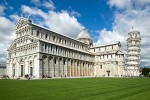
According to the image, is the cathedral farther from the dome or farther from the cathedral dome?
the dome

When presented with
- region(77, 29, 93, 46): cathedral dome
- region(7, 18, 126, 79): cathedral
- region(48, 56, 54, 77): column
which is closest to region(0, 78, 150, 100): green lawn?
region(7, 18, 126, 79): cathedral

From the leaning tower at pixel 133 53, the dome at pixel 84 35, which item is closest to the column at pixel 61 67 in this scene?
the dome at pixel 84 35

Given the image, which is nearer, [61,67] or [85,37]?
Answer: [61,67]

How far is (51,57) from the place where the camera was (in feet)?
187

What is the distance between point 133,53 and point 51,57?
54.3 m

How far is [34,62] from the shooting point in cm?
5403

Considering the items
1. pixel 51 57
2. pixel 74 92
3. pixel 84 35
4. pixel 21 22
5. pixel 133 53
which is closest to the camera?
pixel 74 92

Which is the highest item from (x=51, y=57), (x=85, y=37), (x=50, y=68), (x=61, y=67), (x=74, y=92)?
(x=85, y=37)

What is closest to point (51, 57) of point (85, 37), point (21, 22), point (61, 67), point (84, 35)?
point (61, 67)

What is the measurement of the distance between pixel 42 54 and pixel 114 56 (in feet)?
129

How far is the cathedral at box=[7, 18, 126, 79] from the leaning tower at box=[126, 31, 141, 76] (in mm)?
10632

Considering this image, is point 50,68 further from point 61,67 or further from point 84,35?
point 84,35

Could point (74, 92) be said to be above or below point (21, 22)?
below

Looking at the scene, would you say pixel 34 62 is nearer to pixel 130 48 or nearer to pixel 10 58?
pixel 10 58
